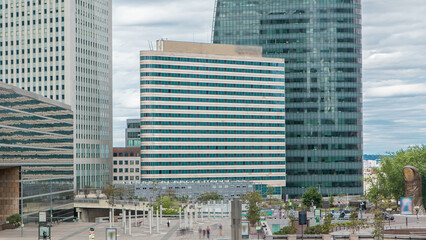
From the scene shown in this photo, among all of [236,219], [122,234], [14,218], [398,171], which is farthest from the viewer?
[398,171]

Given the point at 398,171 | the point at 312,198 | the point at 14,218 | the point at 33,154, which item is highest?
the point at 33,154

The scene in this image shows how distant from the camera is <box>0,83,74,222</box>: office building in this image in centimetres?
10588

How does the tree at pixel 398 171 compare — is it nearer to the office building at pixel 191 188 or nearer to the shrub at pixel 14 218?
the office building at pixel 191 188

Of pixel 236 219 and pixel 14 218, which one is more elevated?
pixel 236 219

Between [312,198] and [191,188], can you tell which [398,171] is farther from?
[191,188]

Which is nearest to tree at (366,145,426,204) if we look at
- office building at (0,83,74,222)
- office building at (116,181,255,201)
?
office building at (116,181,255,201)

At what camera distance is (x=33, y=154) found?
11750cm

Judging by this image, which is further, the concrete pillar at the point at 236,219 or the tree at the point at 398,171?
the tree at the point at 398,171

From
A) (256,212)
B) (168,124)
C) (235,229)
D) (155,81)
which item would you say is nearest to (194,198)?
(168,124)

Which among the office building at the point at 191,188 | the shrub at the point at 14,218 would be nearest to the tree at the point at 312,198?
the office building at the point at 191,188

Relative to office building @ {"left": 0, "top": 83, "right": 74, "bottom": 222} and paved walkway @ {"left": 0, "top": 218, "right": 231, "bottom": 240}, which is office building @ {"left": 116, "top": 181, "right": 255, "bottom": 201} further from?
paved walkway @ {"left": 0, "top": 218, "right": 231, "bottom": 240}

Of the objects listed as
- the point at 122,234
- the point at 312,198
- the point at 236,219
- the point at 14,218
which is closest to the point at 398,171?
the point at 312,198

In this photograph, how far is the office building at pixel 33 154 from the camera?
106m

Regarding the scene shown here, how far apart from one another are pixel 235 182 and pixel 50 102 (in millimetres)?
80505
